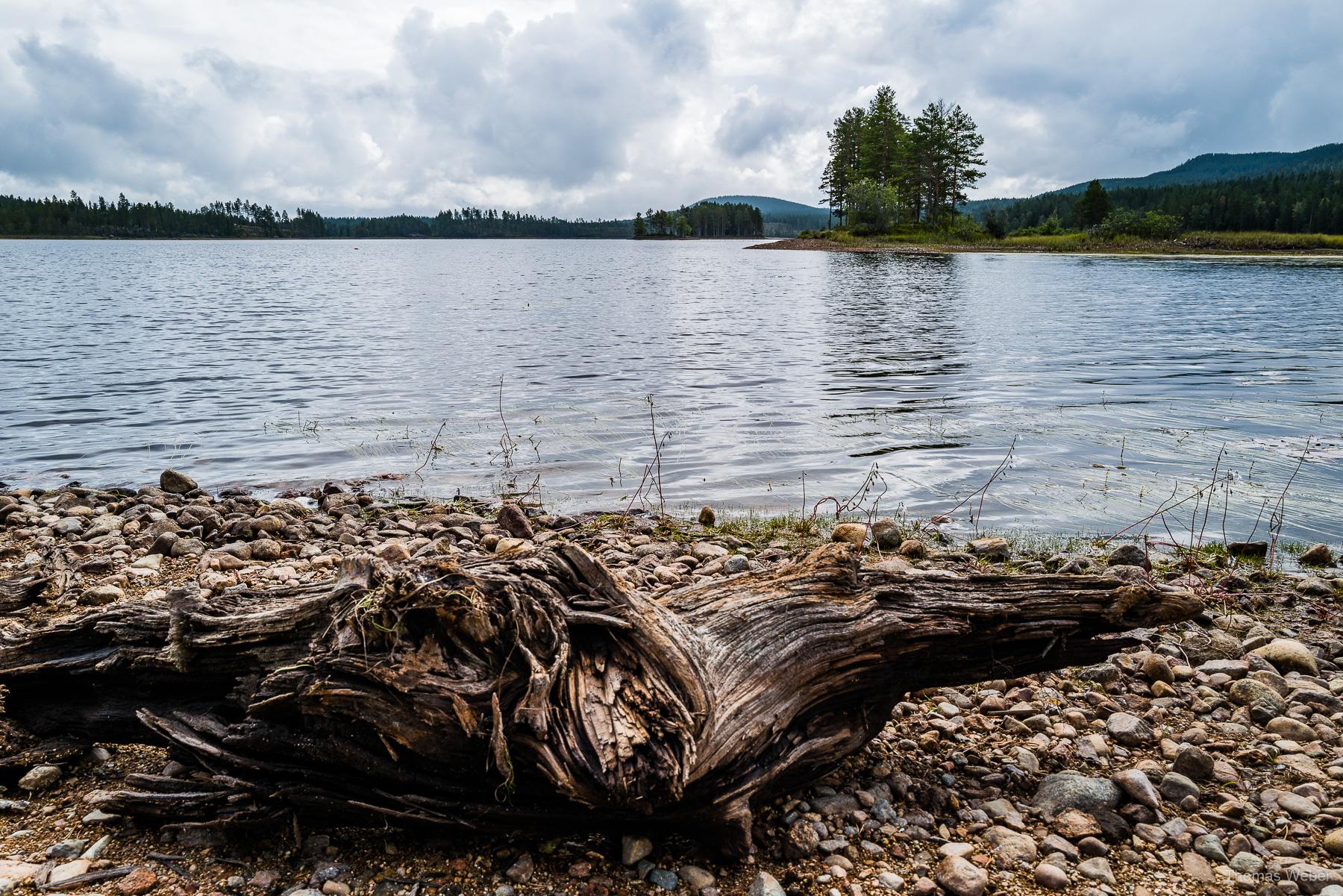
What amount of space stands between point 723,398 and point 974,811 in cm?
1380

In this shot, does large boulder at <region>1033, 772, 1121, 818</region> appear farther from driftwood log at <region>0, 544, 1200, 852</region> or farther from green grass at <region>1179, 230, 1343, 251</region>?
green grass at <region>1179, 230, 1343, 251</region>

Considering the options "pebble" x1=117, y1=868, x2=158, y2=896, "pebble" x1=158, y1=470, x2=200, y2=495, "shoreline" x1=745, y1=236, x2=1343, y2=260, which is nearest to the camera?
"pebble" x1=117, y1=868, x2=158, y2=896

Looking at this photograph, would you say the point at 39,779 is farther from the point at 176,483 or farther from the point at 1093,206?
the point at 1093,206

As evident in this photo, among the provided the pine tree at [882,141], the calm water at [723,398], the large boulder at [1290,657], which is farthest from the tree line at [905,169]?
the large boulder at [1290,657]

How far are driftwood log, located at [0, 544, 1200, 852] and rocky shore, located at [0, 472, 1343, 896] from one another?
6.9 inches

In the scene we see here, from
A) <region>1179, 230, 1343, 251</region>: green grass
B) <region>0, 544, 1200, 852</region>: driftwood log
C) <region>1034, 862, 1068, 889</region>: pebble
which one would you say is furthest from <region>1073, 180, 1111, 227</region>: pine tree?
<region>1034, 862, 1068, 889</region>: pebble

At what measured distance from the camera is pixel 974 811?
166 inches

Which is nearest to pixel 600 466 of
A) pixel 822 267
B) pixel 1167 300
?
pixel 1167 300

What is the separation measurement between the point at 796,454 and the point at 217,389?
14050 mm

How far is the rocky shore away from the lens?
3.61 metres

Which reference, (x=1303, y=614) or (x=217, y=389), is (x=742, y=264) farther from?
(x=1303, y=614)

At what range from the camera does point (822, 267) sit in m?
76.9

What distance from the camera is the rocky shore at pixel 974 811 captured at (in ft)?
11.9

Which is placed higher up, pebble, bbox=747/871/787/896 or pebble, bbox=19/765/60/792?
pebble, bbox=19/765/60/792
